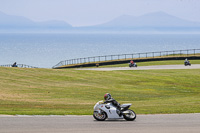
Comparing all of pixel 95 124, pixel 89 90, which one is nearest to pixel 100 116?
pixel 95 124

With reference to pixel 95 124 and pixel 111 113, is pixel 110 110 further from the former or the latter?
pixel 95 124

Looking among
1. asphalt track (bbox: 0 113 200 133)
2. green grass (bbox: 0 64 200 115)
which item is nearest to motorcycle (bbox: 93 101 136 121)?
asphalt track (bbox: 0 113 200 133)

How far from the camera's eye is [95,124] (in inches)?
581

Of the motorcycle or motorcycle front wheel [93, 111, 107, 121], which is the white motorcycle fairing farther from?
motorcycle front wheel [93, 111, 107, 121]

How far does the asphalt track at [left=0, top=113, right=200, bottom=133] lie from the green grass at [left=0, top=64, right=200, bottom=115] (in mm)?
1649

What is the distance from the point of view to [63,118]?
15.8 metres

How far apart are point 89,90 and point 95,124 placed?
16.3m

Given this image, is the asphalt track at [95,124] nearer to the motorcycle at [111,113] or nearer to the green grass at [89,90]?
the motorcycle at [111,113]

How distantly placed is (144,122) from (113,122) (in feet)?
4.26

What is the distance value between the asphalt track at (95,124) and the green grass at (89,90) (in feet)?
5.41

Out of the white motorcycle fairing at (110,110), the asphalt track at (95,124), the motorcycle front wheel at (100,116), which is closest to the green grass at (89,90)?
the asphalt track at (95,124)

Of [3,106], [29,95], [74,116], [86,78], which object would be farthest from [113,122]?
[86,78]

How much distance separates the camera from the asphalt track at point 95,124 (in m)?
13.5

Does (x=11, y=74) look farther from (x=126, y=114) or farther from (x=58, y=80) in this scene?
(x=126, y=114)
